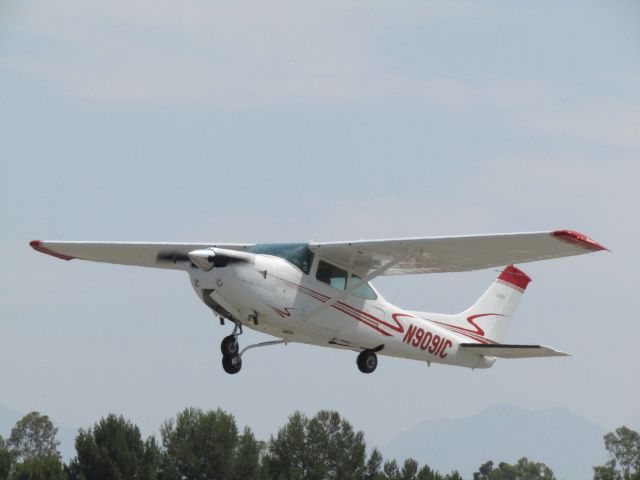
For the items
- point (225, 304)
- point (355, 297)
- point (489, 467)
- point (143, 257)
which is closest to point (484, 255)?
point (355, 297)

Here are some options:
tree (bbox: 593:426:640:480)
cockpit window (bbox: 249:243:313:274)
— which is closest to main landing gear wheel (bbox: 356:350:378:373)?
cockpit window (bbox: 249:243:313:274)

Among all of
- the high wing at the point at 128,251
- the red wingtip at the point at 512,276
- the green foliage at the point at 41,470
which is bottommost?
the green foliage at the point at 41,470

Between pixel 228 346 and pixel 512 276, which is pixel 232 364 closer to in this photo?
pixel 228 346

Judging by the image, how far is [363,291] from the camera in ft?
75.9

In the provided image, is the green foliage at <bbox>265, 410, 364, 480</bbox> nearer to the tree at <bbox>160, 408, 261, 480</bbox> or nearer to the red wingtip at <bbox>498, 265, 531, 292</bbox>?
the tree at <bbox>160, 408, 261, 480</bbox>

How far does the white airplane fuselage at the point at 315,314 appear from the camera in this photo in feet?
68.3

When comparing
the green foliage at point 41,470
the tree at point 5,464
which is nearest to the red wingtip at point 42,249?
the green foliage at point 41,470

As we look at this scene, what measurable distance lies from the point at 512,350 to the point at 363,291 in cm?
314

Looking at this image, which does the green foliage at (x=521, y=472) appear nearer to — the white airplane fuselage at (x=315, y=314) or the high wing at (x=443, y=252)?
the white airplane fuselage at (x=315, y=314)

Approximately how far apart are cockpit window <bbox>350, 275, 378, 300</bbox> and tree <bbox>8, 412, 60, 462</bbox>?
84039 millimetres

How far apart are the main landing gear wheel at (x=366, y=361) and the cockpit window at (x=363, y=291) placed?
3.30 feet

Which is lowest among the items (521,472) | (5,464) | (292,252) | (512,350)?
(512,350)

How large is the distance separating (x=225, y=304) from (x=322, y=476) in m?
48.4

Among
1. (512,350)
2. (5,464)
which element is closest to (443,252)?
(512,350)
